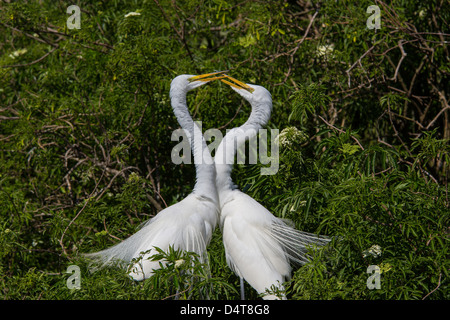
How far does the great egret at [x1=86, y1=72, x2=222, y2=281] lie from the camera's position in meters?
2.88

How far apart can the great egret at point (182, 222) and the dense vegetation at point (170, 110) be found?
17cm

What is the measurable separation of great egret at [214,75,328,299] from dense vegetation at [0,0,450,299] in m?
0.11

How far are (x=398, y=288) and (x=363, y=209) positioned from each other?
13.6 inches

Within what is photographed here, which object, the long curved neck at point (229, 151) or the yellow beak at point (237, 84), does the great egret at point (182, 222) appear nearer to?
the long curved neck at point (229, 151)

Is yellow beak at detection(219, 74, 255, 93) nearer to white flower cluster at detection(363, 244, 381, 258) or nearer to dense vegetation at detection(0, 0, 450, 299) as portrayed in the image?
dense vegetation at detection(0, 0, 450, 299)

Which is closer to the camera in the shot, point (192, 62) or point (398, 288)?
point (398, 288)

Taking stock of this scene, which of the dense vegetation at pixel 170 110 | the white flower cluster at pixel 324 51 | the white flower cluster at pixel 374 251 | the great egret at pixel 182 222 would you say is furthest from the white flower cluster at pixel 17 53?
the white flower cluster at pixel 374 251

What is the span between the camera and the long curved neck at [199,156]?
10.1ft

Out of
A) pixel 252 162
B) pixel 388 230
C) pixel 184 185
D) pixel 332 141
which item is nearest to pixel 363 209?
pixel 388 230

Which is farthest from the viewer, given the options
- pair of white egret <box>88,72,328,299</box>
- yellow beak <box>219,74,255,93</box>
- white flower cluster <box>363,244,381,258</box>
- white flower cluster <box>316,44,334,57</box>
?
white flower cluster <box>316,44,334,57</box>

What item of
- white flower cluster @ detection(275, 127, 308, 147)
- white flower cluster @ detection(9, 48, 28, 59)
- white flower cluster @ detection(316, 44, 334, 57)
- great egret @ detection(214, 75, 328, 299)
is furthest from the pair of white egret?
white flower cluster @ detection(9, 48, 28, 59)

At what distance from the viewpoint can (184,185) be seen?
3893 millimetres
